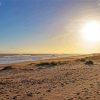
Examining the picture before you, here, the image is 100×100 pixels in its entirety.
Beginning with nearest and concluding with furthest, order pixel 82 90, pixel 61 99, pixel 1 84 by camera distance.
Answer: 1. pixel 61 99
2. pixel 82 90
3. pixel 1 84

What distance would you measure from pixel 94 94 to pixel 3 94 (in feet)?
15.0

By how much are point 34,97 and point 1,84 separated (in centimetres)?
498

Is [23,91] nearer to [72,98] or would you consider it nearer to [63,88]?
[63,88]

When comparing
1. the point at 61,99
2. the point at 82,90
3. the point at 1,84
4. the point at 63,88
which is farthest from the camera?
the point at 1,84

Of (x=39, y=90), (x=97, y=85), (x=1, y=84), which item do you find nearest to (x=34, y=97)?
(x=39, y=90)

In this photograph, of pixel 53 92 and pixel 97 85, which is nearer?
pixel 53 92

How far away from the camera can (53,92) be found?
40.3 feet

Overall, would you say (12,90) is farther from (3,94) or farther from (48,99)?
(48,99)

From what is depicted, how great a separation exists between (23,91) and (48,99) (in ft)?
7.89

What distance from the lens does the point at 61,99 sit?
10.7m

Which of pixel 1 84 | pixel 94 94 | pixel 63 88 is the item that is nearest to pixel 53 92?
pixel 63 88

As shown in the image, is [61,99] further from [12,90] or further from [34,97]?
[12,90]

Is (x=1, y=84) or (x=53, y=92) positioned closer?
(x=53, y=92)

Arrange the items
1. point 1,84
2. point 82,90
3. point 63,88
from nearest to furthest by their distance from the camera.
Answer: point 82,90
point 63,88
point 1,84
